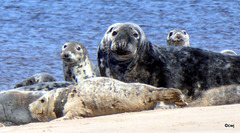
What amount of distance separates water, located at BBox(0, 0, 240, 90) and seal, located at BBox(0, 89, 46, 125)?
324cm

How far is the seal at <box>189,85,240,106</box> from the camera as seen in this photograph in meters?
5.82

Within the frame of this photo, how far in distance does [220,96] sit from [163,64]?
0.77m

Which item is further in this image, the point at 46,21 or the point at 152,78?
the point at 46,21

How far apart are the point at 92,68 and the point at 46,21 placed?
294 inches

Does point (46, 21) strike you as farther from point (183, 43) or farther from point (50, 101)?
point (50, 101)

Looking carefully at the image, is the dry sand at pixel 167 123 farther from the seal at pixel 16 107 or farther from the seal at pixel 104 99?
the seal at pixel 16 107

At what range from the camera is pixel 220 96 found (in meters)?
5.87

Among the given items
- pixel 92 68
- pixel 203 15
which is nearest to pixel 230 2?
pixel 203 15

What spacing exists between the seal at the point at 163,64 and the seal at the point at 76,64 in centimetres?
205

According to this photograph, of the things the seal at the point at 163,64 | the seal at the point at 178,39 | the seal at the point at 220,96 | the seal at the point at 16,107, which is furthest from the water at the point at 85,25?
the seal at the point at 220,96

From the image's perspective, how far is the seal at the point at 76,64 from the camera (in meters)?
8.41

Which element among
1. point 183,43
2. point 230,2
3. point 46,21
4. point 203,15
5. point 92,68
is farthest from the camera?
point 230,2

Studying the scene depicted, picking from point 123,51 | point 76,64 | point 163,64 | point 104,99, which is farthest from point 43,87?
point 76,64

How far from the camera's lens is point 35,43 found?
41.9 ft
